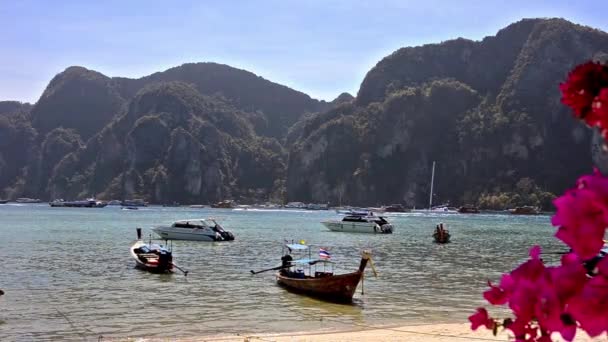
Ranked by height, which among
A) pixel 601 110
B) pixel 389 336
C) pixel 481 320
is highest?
pixel 601 110

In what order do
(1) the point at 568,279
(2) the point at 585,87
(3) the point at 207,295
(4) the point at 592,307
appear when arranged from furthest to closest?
1. (3) the point at 207,295
2. (2) the point at 585,87
3. (1) the point at 568,279
4. (4) the point at 592,307

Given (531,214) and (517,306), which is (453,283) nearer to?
(517,306)

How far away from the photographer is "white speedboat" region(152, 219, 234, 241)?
6328 cm

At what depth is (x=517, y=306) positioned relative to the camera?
1.93 metres

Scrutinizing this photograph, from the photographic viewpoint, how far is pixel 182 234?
2571 inches

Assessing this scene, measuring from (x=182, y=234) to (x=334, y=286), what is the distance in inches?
1669

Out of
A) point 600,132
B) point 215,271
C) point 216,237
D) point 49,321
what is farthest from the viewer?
point 216,237

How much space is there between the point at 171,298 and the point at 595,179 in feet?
85.5

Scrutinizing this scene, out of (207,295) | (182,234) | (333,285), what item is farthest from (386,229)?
(333,285)

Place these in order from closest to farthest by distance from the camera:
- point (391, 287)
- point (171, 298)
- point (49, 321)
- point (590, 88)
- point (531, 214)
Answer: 1. point (590, 88)
2. point (49, 321)
3. point (171, 298)
4. point (391, 287)
5. point (531, 214)

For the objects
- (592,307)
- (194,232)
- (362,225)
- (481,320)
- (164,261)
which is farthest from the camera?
(362,225)

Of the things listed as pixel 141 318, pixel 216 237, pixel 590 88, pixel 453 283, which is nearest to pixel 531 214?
pixel 216 237

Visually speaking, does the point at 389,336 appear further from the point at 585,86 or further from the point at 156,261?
the point at 156,261

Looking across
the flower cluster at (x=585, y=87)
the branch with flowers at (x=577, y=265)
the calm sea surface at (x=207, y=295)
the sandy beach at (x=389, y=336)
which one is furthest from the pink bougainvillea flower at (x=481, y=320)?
the calm sea surface at (x=207, y=295)
